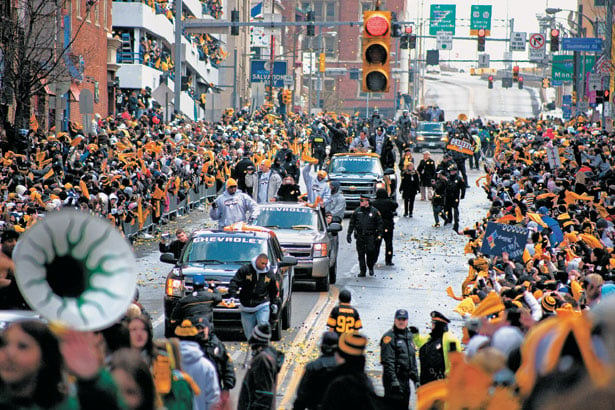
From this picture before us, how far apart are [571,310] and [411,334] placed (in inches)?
58.1

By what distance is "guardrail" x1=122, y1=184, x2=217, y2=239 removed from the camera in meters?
26.6

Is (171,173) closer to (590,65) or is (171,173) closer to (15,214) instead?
(15,214)

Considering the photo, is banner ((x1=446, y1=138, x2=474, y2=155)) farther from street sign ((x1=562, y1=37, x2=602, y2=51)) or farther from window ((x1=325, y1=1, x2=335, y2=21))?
window ((x1=325, y1=1, x2=335, y2=21))

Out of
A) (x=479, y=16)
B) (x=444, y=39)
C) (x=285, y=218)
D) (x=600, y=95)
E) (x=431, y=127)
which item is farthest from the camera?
(x=444, y=39)

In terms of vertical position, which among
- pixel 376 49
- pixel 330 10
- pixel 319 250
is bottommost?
pixel 319 250

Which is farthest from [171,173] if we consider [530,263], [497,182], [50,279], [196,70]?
[196,70]

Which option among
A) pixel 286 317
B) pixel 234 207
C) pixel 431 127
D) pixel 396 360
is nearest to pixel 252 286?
pixel 286 317

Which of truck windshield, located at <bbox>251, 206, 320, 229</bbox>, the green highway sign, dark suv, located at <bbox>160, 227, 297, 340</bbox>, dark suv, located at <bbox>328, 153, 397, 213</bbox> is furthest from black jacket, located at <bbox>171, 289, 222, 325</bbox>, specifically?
the green highway sign

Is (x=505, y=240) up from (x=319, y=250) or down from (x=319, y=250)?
up

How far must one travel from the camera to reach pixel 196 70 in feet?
247

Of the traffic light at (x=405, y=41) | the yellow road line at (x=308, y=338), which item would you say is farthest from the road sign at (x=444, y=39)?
the yellow road line at (x=308, y=338)

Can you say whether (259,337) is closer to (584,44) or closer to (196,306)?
(196,306)

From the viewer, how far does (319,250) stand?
20.7m

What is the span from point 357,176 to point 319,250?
1281cm
